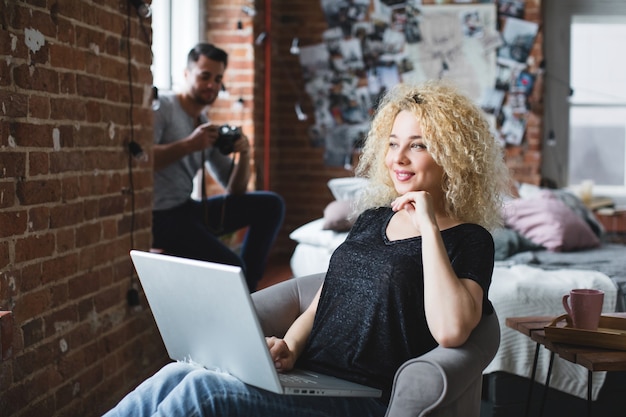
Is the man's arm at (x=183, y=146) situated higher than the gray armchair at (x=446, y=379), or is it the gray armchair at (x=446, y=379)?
the man's arm at (x=183, y=146)

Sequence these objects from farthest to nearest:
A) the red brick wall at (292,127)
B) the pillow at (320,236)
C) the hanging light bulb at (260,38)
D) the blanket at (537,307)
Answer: the red brick wall at (292,127), the hanging light bulb at (260,38), the pillow at (320,236), the blanket at (537,307)

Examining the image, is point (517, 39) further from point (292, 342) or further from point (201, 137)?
point (292, 342)

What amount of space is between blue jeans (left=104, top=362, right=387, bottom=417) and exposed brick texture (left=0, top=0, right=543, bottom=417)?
0.29 meters

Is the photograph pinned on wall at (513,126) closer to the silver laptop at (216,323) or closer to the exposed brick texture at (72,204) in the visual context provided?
the exposed brick texture at (72,204)

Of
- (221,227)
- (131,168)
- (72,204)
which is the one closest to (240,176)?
(221,227)

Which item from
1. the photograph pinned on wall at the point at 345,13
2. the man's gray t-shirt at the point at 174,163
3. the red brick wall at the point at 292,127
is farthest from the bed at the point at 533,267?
the photograph pinned on wall at the point at 345,13

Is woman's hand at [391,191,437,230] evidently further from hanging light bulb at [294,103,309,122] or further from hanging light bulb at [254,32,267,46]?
hanging light bulb at [294,103,309,122]

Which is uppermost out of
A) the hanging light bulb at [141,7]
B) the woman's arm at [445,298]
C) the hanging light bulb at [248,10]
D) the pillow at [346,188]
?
the hanging light bulb at [248,10]

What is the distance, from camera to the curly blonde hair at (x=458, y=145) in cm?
188

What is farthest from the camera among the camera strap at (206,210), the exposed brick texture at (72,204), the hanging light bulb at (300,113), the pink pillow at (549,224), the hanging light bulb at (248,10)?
the hanging light bulb at (300,113)

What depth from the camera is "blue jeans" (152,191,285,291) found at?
3.55 m

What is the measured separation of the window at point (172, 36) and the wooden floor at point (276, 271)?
4.06 ft

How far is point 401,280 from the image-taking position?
5.86 ft

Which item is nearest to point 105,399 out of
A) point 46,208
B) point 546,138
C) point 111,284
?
point 111,284
